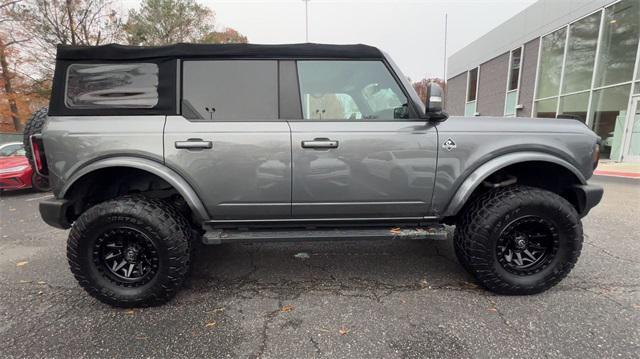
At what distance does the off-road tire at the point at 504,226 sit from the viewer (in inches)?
97.0

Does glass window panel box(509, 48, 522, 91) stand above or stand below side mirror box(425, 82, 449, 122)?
above

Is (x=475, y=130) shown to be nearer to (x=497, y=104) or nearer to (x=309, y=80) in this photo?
(x=309, y=80)

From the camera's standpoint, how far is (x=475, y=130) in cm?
252

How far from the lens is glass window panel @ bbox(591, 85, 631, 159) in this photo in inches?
399

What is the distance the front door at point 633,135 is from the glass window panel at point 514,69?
19.8ft

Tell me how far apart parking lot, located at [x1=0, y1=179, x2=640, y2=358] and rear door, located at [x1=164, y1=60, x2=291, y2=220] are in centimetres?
76

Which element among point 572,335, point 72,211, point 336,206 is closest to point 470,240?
point 572,335

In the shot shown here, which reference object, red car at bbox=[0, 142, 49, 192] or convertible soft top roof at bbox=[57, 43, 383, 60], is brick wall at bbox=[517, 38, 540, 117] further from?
red car at bbox=[0, 142, 49, 192]

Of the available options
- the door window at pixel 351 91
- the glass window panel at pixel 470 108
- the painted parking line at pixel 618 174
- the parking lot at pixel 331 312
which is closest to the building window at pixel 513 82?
the glass window panel at pixel 470 108

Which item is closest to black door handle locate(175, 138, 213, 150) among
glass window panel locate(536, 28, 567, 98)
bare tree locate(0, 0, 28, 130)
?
glass window panel locate(536, 28, 567, 98)

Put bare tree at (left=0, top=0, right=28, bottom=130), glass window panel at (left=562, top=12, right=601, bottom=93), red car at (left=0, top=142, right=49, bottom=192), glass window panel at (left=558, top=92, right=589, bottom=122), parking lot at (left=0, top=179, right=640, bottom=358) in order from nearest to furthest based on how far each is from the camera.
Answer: parking lot at (left=0, top=179, right=640, bottom=358), red car at (left=0, top=142, right=49, bottom=192), glass window panel at (left=562, top=12, right=601, bottom=93), glass window panel at (left=558, top=92, right=589, bottom=122), bare tree at (left=0, top=0, right=28, bottom=130)

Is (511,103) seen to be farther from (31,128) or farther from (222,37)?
(222,37)

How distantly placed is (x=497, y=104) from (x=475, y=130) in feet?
56.1

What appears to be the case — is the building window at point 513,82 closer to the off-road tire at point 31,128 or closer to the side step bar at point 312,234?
the side step bar at point 312,234
